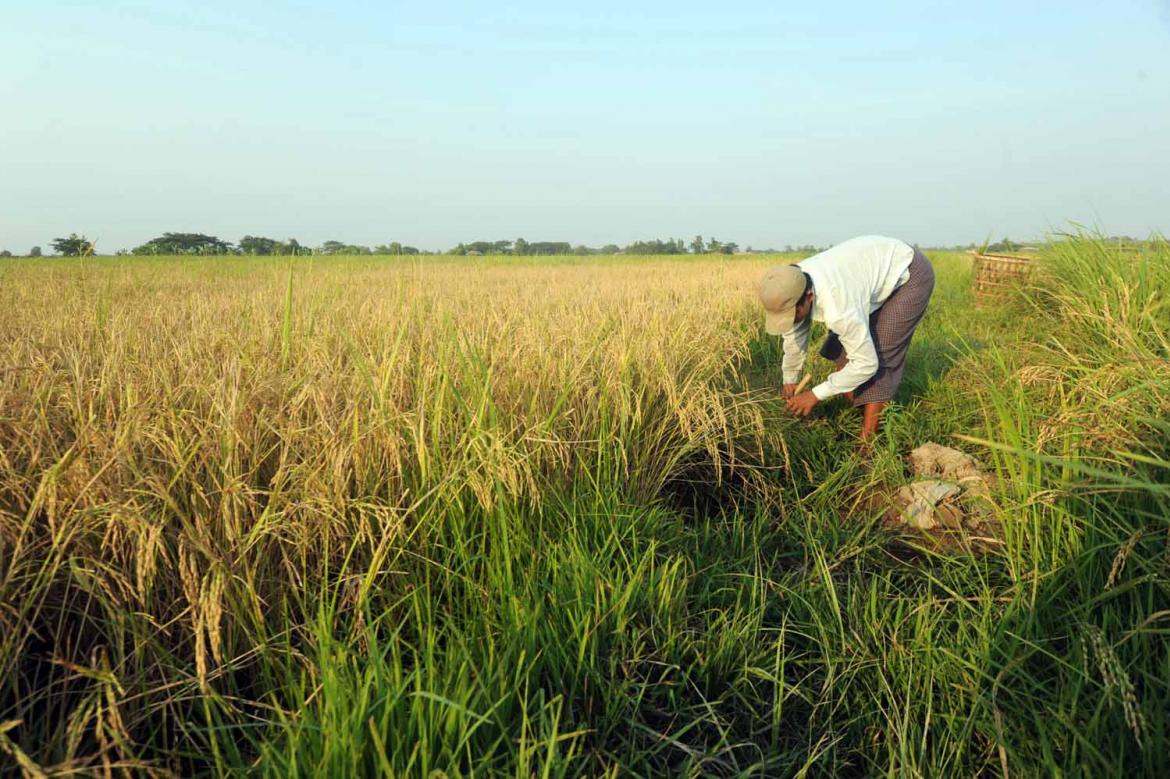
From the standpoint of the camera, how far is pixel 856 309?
3.25 metres

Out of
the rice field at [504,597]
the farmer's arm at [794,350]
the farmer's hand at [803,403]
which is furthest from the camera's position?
the farmer's arm at [794,350]

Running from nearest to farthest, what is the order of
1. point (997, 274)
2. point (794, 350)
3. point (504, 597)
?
1. point (504, 597)
2. point (794, 350)
3. point (997, 274)

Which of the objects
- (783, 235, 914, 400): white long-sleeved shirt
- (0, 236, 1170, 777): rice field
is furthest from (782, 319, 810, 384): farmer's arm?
(0, 236, 1170, 777): rice field

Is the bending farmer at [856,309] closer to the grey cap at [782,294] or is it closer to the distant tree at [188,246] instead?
the grey cap at [782,294]

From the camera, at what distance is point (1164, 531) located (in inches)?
64.6

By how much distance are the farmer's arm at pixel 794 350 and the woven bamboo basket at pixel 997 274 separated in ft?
14.7

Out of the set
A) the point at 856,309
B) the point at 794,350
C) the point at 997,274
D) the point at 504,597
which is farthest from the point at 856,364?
the point at 997,274

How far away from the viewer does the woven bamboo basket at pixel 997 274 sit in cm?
718

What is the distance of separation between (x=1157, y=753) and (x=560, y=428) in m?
1.62

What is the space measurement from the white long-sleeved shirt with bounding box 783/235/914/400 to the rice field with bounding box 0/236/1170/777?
39.6 inches

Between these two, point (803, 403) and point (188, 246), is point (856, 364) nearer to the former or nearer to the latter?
point (803, 403)

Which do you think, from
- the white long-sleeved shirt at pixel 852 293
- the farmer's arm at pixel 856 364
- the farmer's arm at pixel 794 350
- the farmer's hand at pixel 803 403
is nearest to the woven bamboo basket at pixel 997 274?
the white long-sleeved shirt at pixel 852 293

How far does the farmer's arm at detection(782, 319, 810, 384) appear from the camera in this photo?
141 inches

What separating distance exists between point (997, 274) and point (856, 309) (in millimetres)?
6389
